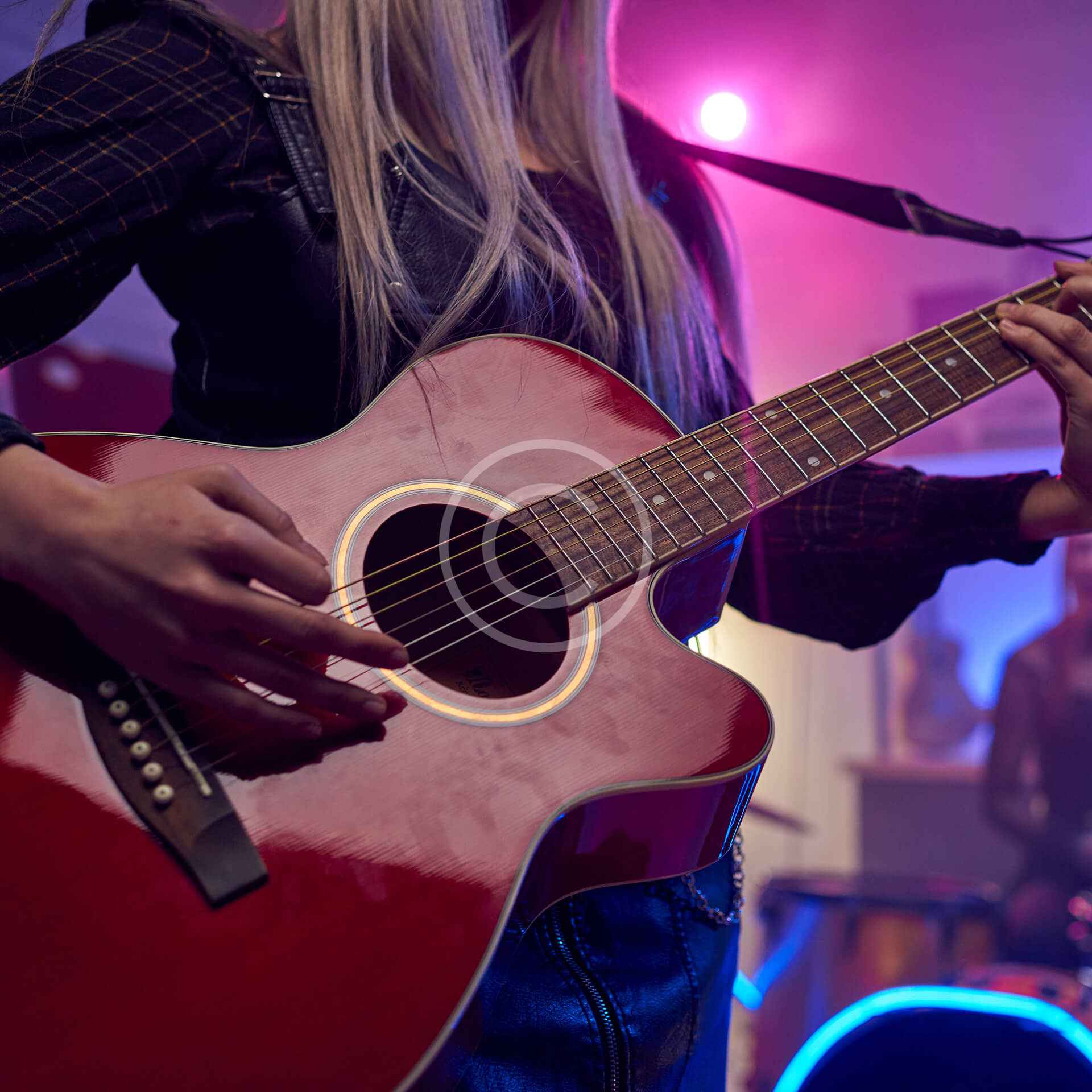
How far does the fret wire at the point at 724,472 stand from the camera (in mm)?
746

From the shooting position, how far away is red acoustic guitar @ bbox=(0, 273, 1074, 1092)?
43cm

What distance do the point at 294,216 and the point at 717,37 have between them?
2.10 metres

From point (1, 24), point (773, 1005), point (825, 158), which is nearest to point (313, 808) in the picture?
point (1, 24)

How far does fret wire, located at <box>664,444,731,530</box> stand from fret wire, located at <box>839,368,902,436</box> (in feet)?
0.76

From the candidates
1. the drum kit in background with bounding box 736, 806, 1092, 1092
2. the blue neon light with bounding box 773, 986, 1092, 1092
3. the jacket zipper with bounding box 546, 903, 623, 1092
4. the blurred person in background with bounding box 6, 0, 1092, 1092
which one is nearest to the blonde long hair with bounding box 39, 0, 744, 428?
the blurred person in background with bounding box 6, 0, 1092, 1092

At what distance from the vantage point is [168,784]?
0.50 metres

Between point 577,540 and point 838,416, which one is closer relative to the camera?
point 577,540

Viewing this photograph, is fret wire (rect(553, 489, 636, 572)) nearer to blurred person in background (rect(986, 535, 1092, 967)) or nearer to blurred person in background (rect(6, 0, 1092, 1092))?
blurred person in background (rect(6, 0, 1092, 1092))

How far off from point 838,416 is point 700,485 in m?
0.20

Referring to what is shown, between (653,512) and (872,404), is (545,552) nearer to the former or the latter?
(653,512)

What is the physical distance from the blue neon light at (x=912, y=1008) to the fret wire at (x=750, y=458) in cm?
72

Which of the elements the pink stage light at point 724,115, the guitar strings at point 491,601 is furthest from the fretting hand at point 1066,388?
the pink stage light at point 724,115

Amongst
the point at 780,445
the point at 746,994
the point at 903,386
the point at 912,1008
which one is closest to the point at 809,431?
the point at 780,445

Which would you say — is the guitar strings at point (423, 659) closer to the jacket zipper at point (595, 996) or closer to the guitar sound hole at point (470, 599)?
the guitar sound hole at point (470, 599)
